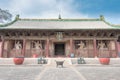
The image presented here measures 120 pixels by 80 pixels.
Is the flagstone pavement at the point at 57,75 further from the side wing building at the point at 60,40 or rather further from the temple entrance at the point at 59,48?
the temple entrance at the point at 59,48

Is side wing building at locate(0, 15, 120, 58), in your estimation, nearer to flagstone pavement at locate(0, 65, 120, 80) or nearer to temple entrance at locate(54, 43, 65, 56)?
temple entrance at locate(54, 43, 65, 56)

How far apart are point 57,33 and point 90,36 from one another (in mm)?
4492

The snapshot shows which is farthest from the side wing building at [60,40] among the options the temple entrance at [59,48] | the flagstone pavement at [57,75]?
the flagstone pavement at [57,75]

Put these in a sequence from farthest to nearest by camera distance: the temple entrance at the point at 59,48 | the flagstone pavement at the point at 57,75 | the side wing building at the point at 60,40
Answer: the temple entrance at the point at 59,48
the side wing building at the point at 60,40
the flagstone pavement at the point at 57,75

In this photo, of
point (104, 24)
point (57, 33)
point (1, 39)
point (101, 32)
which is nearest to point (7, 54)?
point (1, 39)

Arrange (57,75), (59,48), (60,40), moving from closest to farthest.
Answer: (57,75), (60,40), (59,48)

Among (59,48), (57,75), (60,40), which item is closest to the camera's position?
(57,75)

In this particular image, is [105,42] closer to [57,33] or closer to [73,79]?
[57,33]

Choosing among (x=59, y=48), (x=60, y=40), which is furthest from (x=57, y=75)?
(x=59, y=48)

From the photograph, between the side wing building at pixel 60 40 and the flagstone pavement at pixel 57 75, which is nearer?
the flagstone pavement at pixel 57 75

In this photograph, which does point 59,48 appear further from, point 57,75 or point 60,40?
point 57,75

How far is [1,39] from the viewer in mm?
21438

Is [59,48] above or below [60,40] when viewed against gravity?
below

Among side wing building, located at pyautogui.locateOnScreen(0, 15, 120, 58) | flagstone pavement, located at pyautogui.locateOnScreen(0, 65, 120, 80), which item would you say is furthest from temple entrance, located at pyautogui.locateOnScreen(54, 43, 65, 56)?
flagstone pavement, located at pyautogui.locateOnScreen(0, 65, 120, 80)
